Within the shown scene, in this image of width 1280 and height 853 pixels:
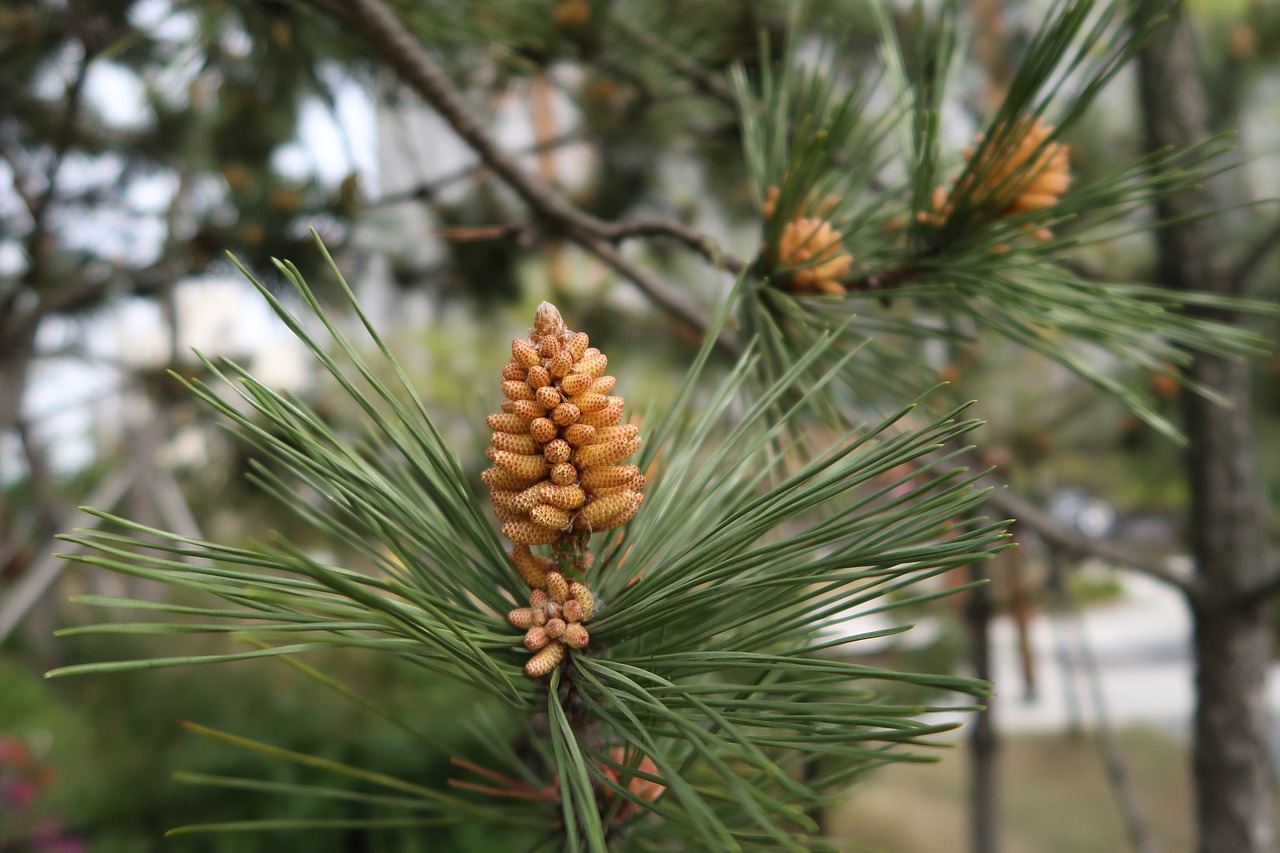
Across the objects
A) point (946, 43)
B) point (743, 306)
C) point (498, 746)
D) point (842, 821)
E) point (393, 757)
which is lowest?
point (842, 821)

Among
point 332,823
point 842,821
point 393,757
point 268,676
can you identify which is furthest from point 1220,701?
point 268,676

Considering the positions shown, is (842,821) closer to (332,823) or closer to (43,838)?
(43,838)

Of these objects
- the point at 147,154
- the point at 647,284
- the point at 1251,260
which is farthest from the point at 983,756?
the point at 147,154

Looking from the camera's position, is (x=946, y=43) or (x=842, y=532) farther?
(x=946, y=43)

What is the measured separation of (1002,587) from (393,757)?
173 cm

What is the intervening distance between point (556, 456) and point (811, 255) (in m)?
0.15

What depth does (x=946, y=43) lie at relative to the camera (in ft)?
1.05

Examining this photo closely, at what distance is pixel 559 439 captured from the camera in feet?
0.68

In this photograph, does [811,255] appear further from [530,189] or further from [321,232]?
[321,232]

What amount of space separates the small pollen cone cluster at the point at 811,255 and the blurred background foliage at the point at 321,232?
7 centimetres

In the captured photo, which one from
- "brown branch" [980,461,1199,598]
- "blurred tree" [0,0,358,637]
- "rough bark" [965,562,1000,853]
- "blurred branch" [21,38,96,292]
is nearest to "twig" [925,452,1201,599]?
"brown branch" [980,461,1199,598]

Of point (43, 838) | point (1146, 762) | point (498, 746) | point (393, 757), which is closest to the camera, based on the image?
point (498, 746)

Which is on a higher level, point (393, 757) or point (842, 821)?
point (393, 757)

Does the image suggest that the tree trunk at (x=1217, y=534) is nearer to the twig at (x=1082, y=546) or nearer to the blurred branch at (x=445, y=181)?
the twig at (x=1082, y=546)
